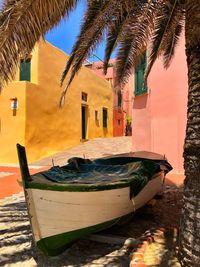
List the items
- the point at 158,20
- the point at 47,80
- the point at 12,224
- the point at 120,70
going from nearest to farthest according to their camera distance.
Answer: the point at 158,20 → the point at 12,224 → the point at 120,70 → the point at 47,80

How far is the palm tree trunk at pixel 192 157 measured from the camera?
3.65 meters

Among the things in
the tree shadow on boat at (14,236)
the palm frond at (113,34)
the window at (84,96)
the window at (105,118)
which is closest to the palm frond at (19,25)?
the palm frond at (113,34)

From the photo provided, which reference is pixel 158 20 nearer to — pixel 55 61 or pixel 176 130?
pixel 176 130

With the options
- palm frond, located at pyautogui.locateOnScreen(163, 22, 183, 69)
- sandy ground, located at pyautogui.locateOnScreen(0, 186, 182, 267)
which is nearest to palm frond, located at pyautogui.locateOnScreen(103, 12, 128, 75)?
palm frond, located at pyautogui.locateOnScreen(163, 22, 183, 69)

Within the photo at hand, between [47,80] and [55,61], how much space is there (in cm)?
140

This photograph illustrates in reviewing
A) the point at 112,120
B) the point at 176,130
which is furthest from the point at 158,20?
the point at 112,120

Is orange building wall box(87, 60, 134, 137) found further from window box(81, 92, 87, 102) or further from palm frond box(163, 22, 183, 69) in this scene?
palm frond box(163, 22, 183, 69)

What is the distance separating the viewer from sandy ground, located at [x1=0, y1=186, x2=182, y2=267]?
183 inches

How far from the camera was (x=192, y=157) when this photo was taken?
12.4ft

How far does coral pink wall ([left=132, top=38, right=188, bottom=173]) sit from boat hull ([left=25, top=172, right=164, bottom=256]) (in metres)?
8.05

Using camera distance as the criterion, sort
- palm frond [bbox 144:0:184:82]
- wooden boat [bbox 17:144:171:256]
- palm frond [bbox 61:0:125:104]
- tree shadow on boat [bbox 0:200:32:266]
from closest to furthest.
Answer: wooden boat [bbox 17:144:171:256]
tree shadow on boat [bbox 0:200:32:266]
palm frond [bbox 144:0:184:82]
palm frond [bbox 61:0:125:104]

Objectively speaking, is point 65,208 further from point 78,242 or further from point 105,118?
point 105,118

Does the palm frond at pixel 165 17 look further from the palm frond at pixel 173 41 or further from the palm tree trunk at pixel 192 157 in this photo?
the palm tree trunk at pixel 192 157

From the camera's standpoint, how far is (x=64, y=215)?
451 centimetres
